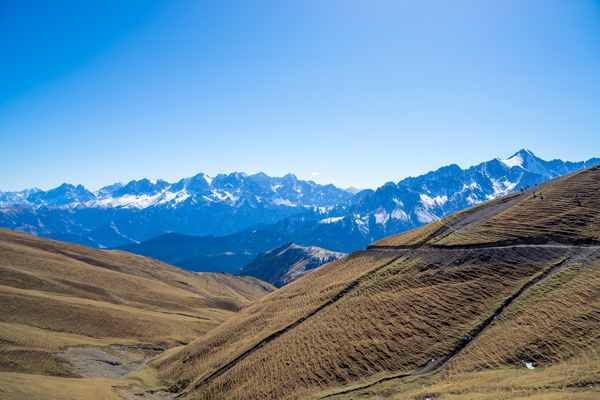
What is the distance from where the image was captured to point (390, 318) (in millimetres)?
53469

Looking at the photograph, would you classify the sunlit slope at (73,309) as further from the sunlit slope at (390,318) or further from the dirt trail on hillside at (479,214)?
the dirt trail on hillside at (479,214)

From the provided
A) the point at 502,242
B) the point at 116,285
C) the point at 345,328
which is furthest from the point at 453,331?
the point at 116,285

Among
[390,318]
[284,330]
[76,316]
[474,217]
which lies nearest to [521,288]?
[390,318]

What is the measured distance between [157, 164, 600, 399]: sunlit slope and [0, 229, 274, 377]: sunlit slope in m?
23.5

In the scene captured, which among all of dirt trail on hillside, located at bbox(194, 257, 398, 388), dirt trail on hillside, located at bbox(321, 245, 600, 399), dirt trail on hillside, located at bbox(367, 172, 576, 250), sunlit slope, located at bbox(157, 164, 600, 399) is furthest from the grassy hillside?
dirt trail on hillside, located at bbox(367, 172, 576, 250)

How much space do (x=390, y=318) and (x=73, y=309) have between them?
94.6 m

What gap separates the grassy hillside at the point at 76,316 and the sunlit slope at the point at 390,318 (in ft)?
58.8

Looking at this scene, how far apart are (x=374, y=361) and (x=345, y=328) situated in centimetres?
1011

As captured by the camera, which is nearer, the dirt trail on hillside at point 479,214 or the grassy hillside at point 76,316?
the grassy hillside at point 76,316

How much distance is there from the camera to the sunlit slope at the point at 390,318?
4584 centimetres

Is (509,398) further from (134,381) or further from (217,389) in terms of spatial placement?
(134,381)

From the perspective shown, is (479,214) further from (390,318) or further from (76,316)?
(76,316)

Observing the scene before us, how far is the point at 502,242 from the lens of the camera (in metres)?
62.0

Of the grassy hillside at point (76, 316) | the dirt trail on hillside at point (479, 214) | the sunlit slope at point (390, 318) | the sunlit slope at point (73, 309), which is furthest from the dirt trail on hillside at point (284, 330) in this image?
the sunlit slope at point (73, 309)
